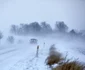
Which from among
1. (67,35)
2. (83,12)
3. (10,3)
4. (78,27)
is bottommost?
(67,35)

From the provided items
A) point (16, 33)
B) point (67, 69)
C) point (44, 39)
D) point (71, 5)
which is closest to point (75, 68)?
point (67, 69)

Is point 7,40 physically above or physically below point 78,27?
below

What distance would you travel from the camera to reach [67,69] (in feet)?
10.9

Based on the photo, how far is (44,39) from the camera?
1838cm

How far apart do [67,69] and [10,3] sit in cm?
1032

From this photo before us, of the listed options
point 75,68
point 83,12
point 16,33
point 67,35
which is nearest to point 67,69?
point 75,68

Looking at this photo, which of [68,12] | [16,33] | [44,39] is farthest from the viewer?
[16,33]

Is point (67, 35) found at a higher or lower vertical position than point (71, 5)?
lower

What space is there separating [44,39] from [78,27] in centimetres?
920

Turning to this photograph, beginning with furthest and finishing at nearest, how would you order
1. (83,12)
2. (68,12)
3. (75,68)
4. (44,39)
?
(44,39), (68,12), (83,12), (75,68)

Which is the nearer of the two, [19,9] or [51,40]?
[19,9]

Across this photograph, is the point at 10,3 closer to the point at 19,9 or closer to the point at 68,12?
the point at 19,9

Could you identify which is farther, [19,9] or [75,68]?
[19,9]

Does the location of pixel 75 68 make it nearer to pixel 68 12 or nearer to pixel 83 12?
pixel 83 12
